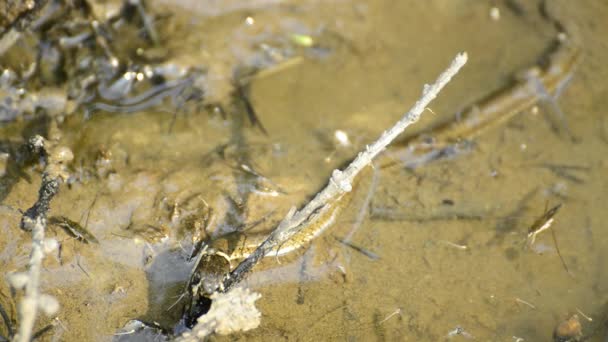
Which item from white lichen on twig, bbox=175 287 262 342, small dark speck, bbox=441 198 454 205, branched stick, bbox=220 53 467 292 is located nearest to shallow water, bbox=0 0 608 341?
small dark speck, bbox=441 198 454 205

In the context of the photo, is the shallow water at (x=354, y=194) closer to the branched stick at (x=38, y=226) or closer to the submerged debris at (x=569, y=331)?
the submerged debris at (x=569, y=331)

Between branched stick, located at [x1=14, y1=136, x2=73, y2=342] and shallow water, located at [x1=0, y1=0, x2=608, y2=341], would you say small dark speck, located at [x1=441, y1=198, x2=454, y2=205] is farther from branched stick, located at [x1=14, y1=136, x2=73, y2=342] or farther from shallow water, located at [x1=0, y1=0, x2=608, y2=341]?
branched stick, located at [x1=14, y1=136, x2=73, y2=342]

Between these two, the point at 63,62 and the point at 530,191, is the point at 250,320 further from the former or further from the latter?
the point at 63,62

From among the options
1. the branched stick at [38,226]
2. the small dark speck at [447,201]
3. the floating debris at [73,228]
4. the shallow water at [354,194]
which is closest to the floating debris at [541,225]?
the shallow water at [354,194]

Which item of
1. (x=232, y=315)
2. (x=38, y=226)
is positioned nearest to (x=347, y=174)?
(x=232, y=315)

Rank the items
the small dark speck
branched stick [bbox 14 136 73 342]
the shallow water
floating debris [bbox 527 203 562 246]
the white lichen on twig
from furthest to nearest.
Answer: the small dark speck
floating debris [bbox 527 203 562 246]
the shallow water
the white lichen on twig
branched stick [bbox 14 136 73 342]

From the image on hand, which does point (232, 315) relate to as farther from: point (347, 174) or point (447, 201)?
point (447, 201)
